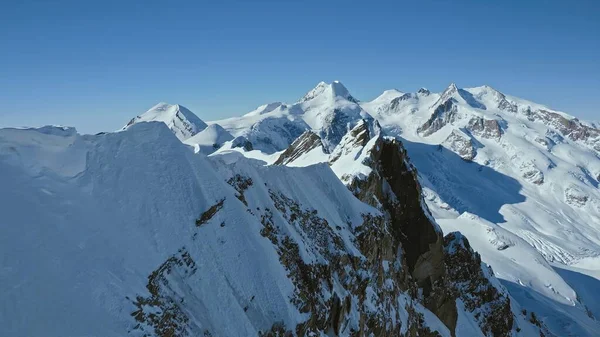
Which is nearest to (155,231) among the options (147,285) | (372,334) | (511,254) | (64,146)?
(147,285)

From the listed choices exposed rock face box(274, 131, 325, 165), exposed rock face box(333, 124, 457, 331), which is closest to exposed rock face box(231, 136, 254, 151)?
exposed rock face box(274, 131, 325, 165)

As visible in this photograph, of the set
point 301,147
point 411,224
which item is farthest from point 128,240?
point 301,147

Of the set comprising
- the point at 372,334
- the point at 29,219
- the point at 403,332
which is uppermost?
the point at 29,219

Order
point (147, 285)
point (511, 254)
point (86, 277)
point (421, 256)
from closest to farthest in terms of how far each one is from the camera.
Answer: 1. point (86, 277)
2. point (147, 285)
3. point (421, 256)
4. point (511, 254)

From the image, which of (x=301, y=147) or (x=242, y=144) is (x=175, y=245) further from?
(x=242, y=144)

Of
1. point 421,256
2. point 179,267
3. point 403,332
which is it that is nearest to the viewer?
point 179,267

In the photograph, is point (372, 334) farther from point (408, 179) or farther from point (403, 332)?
point (408, 179)
